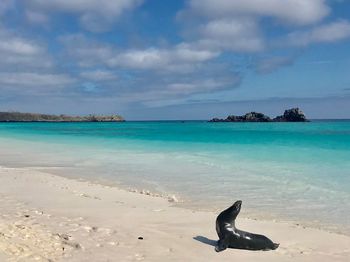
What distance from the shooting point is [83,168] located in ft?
55.5

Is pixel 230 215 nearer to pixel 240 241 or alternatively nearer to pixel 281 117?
pixel 240 241

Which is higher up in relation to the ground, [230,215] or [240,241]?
[230,215]

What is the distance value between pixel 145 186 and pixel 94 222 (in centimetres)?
522

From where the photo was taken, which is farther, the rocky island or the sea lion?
the rocky island

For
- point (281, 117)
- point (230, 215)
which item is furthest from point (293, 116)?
point (230, 215)

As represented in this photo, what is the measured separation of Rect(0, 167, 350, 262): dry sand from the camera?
5.61 metres

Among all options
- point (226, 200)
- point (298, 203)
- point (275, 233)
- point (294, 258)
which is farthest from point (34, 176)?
point (294, 258)

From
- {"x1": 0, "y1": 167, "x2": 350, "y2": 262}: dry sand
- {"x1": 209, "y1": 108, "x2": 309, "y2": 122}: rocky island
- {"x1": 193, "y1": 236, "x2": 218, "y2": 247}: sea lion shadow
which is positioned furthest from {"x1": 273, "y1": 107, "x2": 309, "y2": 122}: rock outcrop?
{"x1": 193, "y1": 236, "x2": 218, "y2": 247}: sea lion shadow

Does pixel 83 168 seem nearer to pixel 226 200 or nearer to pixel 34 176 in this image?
pixel 34 176

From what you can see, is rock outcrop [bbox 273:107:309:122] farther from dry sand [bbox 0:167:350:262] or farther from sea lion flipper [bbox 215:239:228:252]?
sea lion flipper [bbox 215:239:228:252]

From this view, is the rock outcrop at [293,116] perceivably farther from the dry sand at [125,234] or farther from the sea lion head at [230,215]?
the sea lion head at [230,215]

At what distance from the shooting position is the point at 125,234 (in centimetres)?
650

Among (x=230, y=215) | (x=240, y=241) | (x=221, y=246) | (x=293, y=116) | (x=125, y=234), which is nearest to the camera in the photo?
(x=221, y=246)

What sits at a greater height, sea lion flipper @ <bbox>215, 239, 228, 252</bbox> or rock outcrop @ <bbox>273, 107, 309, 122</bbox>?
rock outcrop @ <bbox>273, 107, 309, 122</bbox>
